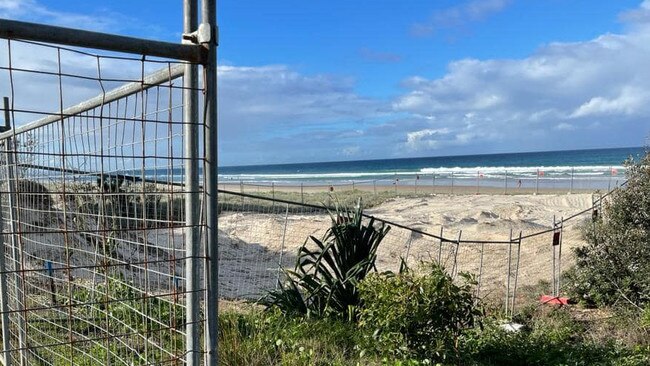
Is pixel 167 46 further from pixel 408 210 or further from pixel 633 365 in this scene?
pixel 408 210

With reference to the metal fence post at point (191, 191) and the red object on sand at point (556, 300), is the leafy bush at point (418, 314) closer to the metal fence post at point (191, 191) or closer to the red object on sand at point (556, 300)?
the metal fence post at point (191, 191)

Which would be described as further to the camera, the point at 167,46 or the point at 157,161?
the point at 157,161

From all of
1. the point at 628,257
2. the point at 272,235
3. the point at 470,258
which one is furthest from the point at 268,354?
the point at 272,235

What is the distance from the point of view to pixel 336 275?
5.62 m

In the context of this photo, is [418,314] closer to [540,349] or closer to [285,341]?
[285,341]

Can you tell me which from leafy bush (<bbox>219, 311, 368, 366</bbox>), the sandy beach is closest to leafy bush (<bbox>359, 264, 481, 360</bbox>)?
leafy bush (<bbox>219, 311, 368, 366</bbox>)

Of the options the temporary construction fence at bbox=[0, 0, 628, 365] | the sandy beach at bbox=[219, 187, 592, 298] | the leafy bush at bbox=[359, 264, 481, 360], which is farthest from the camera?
the sandy beach at bbox=[219, 187, 592, 298]

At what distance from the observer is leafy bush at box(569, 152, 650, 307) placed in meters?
7.21

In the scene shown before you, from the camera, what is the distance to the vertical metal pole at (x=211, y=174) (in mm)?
2420

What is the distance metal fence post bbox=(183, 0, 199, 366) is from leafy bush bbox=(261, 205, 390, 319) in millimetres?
2826

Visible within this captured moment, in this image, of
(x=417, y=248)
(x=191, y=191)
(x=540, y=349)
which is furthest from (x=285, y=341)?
(x=417, y=248)

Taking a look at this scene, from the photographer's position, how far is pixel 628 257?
740cm

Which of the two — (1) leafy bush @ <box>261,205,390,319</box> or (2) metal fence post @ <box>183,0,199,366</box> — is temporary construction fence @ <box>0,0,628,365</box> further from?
(1) leafy bush @ <box>261,205,390,319</box>

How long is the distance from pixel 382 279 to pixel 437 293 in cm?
47
